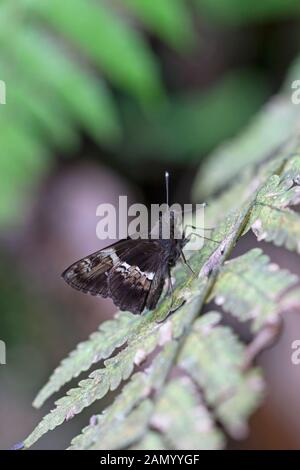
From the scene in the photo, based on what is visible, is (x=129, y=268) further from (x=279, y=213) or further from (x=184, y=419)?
(x=184, y=419)

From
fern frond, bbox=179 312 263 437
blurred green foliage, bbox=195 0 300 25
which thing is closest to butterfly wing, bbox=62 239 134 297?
fern frond, bbox=179 312 263 437

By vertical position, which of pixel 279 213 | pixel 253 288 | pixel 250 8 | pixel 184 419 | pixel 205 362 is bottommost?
pixel 184 419

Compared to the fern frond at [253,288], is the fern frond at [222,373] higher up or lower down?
lower down

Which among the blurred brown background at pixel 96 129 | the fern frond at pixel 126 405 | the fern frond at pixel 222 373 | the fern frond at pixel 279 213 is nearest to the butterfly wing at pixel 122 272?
the fern frond at pixel 279 213

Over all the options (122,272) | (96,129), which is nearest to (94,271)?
(122,272)

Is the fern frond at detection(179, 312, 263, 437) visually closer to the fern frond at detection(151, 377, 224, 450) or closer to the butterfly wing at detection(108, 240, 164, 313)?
the fern frond at detection(151, 377, 224, 450)

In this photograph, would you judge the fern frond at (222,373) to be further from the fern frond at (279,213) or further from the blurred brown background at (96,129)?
the blurred brown background at (96,129)
